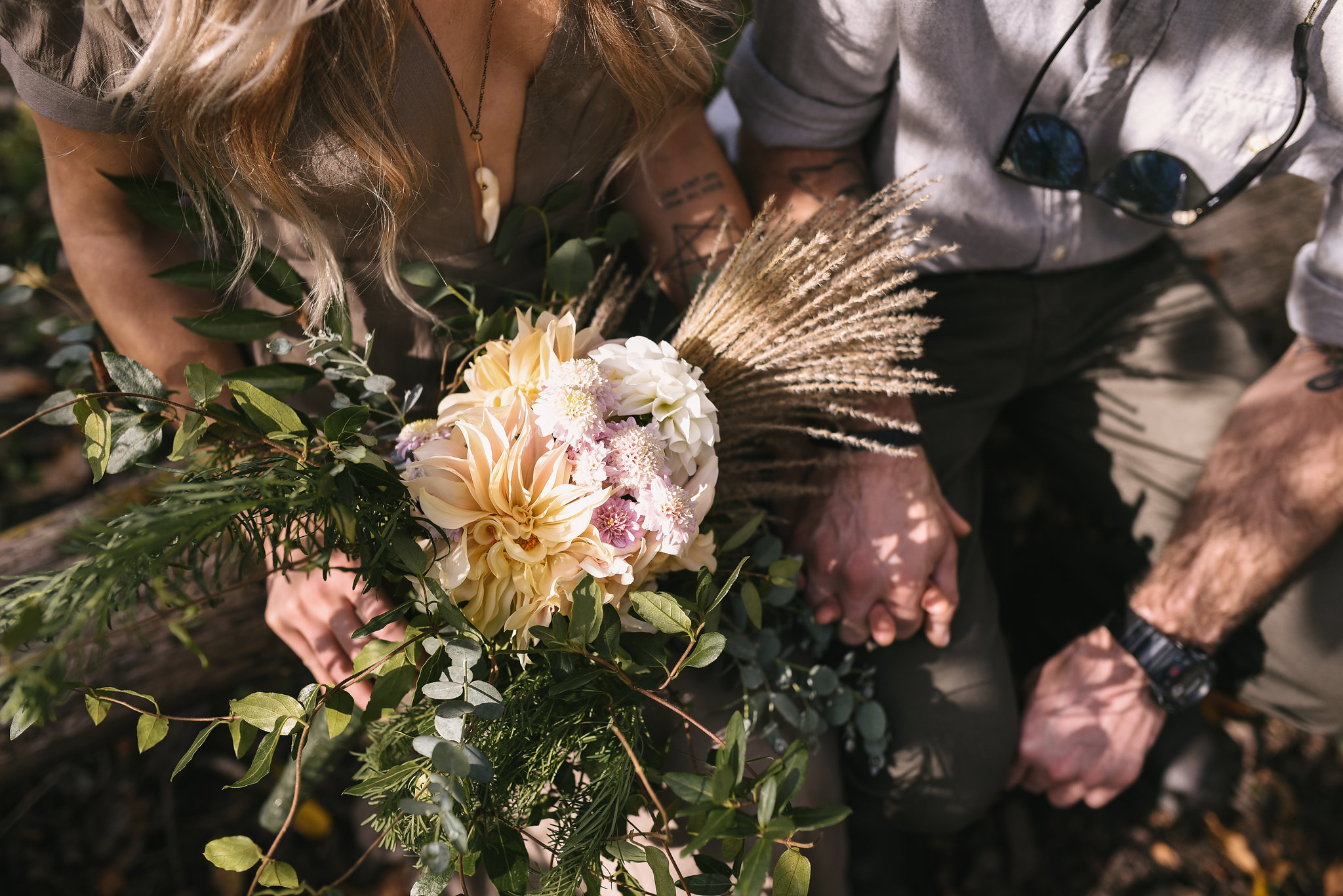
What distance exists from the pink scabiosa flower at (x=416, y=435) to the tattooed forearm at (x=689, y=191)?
698mm

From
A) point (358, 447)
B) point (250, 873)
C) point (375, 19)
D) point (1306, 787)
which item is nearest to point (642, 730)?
point (358, 447)

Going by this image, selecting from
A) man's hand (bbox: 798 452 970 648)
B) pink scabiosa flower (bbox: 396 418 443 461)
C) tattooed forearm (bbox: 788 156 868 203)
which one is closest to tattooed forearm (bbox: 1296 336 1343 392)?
man's hand (bbox: 798 452 970 648)

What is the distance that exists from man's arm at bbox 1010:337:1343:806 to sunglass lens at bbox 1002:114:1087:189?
2.18ft

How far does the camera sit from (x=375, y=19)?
0.93m

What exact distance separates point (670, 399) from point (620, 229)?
21.5 inches

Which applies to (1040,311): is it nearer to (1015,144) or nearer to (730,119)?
(1015,144)

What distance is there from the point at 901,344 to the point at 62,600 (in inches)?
39.8

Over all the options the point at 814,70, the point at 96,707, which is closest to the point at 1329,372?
the point at 814,70

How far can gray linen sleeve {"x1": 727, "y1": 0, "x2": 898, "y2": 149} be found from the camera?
133 centimetres

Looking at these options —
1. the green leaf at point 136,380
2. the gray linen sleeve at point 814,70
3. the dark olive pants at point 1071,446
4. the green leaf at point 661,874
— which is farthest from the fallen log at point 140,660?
the gray linen sleeve at point 814,70

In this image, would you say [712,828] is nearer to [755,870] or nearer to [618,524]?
[755,870]

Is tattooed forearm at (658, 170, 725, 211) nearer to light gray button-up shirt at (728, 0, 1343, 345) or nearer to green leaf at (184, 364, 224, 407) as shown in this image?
light gray button-up shirt at (728, 0, 1343, 345)

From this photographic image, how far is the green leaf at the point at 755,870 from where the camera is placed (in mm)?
742

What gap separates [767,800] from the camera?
0.80 meters
